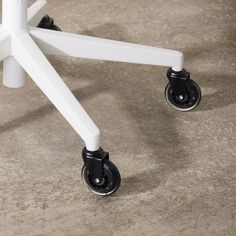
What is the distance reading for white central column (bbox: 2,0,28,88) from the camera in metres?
1.92

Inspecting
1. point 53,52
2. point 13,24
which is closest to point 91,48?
point 53,52

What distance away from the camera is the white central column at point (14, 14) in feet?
6.30

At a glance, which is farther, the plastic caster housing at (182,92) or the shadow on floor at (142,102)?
the plastic caster housing at (182,92)

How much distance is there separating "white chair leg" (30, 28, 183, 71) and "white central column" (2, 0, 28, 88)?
0.17 ft

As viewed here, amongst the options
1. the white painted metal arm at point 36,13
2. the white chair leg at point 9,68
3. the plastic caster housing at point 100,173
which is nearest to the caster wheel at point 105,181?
the plastic caster housing at point 100,173

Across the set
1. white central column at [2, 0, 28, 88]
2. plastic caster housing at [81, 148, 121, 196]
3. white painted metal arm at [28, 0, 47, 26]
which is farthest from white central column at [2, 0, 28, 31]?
plastic caster housing at [81, 148, 121, 196]

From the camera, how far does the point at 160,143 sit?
6.59 feet

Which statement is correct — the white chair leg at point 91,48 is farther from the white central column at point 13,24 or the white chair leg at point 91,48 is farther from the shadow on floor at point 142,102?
the shadow on floor at point 142,102

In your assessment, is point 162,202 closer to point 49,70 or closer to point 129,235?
point 129,235

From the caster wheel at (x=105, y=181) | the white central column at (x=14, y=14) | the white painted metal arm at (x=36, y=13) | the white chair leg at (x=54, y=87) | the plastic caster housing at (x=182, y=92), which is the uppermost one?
the white painted metal arm at (x=36, y=13)

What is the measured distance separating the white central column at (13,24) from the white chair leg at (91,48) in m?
0.05

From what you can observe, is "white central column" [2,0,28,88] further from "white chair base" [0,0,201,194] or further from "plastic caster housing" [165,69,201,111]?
"plastic caster housing" [165,69,201,111]

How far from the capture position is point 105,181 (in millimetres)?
1798

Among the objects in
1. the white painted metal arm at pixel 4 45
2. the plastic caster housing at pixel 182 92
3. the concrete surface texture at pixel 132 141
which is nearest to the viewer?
the concrete surface texture at pixel 132 141
